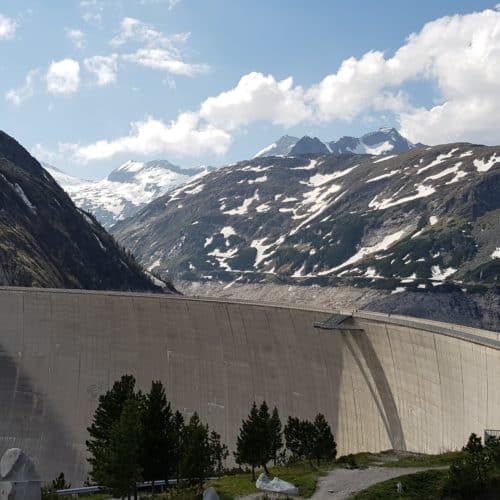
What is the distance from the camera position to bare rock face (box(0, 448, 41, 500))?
21703 mm

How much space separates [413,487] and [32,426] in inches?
1357

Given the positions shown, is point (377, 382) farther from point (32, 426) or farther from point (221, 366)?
point (32, 426)

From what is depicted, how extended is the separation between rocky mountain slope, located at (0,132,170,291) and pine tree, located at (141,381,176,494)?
58.0 m

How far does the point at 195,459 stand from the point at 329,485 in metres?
5.22

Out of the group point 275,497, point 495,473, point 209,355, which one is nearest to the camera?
point 495,473

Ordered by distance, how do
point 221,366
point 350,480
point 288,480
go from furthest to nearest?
1. point 221,366
2. point 288,480
3. point 350,480

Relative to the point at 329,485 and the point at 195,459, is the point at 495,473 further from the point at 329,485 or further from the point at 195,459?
the point at 195,459

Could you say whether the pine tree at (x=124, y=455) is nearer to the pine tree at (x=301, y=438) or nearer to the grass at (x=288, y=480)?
the grass at (x=288, y=480)

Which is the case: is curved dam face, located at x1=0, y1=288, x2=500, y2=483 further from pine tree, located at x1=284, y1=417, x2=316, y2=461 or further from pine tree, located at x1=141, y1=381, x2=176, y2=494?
pine tree, located at x1=141, y1=381, x2=176, y2=494

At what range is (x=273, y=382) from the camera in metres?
47.0

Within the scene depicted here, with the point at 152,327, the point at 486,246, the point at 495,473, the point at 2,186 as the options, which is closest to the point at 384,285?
the point at 486,246

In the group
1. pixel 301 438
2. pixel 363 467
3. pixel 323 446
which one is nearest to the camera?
pixel 363 467

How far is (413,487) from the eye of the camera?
24.6 meters

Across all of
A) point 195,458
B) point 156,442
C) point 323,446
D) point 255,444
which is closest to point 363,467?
point 255,444
